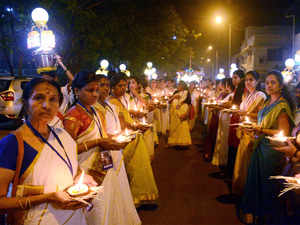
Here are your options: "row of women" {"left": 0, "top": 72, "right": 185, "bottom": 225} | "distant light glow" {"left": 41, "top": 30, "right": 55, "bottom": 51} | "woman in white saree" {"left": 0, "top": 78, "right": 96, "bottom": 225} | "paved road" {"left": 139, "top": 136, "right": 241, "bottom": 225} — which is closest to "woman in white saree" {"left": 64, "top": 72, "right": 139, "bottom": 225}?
"row of women" {"left": 0, "top": 72, "right": 185, "bottom": 225}

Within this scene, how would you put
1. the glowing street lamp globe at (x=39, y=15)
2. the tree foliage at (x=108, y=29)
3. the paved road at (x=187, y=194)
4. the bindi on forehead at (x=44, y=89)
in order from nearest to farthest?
the bindi on forehead at (x=44, y=89) → the paved road at (x=187, y=194) → the glowing street lamp globe at (x=39, y=15) → the tree foliage at (x=108, y=29)

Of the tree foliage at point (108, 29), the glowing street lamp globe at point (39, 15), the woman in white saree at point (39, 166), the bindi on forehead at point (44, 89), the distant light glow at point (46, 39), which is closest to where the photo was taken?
the woman in white saree at point (39, 166)

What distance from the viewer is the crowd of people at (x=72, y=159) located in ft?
6.19

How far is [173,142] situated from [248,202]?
513 centimetres

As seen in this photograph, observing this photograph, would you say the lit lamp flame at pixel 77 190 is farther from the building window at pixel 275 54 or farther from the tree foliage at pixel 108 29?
the building window at pixel 275 54

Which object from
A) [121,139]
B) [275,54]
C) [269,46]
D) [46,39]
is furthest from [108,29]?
[275,54]

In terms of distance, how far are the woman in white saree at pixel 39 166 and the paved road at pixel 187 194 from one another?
105 inches

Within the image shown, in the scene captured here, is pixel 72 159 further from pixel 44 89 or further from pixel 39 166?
pixel 44 89

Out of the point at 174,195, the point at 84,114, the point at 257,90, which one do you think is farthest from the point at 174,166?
the point at 84,114

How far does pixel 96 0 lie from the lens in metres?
13.7

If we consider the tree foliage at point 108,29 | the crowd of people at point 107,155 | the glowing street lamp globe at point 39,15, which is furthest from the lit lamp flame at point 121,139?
the tree foliage at point 108,29

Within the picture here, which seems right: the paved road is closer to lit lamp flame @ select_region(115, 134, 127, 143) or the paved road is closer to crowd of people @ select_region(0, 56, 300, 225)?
crowd of people @ select_region(0, 56, 300, 225)

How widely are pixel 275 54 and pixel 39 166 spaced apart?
3935 centimetres

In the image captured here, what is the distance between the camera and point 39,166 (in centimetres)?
193
